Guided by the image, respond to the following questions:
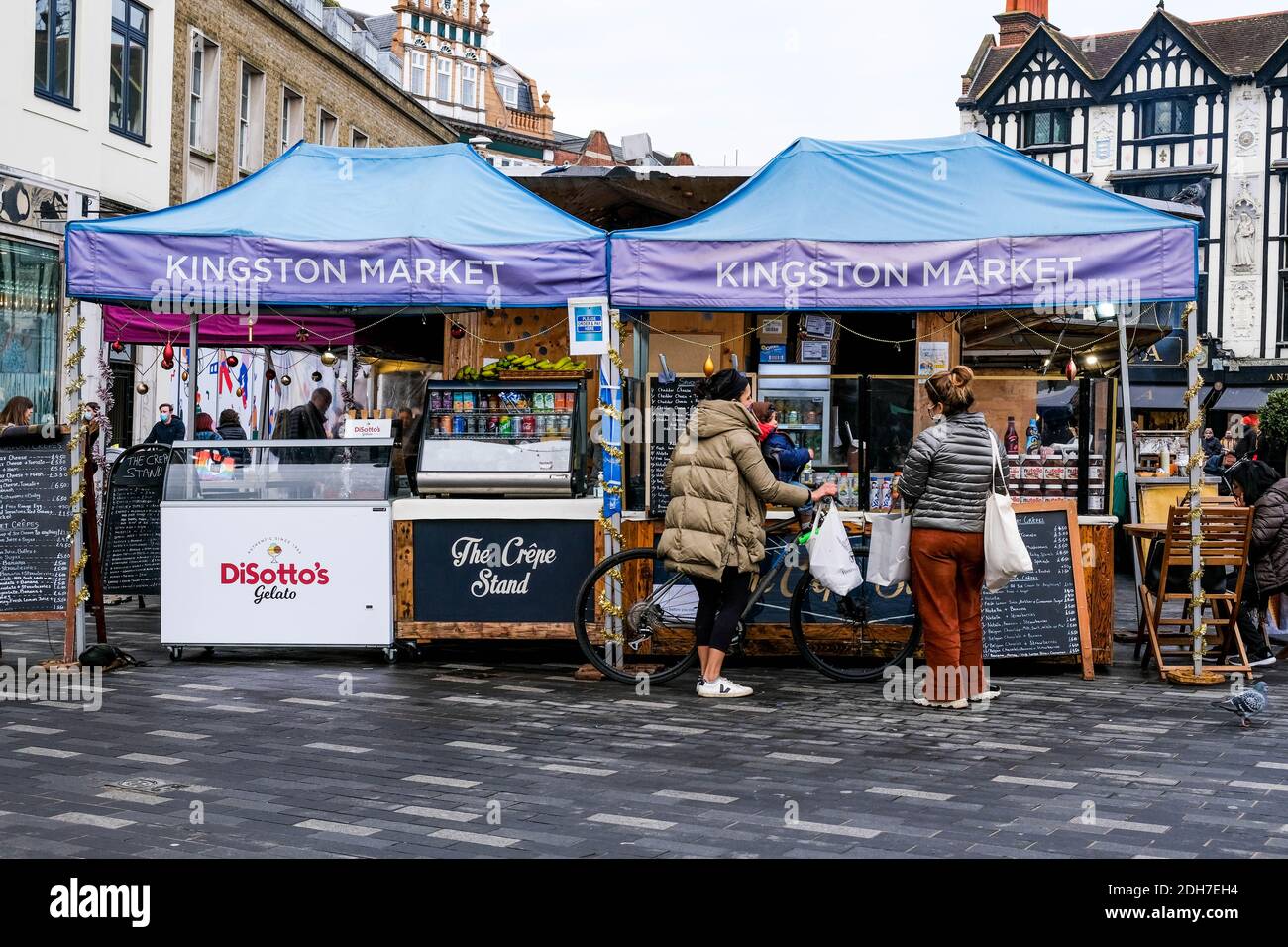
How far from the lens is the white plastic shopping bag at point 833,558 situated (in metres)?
8.62

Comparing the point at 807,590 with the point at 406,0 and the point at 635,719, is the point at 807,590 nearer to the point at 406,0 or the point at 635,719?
the point at 635,719

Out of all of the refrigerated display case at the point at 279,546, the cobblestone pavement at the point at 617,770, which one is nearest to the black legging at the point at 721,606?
the cobblestone pavement at the point at 617,770

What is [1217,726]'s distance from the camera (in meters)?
7.88

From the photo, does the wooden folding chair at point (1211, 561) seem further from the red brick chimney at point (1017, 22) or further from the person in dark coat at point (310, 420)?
the red brick chimney at point (1017, 22)

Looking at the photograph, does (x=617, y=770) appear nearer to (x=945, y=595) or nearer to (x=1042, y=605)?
(x=945, y=595)

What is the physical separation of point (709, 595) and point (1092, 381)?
3307 millimetres

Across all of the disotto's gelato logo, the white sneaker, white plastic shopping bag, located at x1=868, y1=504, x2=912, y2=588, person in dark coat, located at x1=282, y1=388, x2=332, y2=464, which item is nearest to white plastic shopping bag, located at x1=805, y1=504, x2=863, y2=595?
white plastic shopping bag, located at x1=868, y1=504, x2=912, y2=588

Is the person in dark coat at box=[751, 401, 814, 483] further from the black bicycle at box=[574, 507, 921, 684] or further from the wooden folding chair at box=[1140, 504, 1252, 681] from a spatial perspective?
the wooden folding chair at box=[1140, 504, 1252, 681]

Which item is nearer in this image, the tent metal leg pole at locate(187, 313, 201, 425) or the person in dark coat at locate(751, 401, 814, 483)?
the person in dark coat at locate(751, 401, 814, 483)

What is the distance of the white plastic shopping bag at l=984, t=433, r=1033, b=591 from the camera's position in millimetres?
8055

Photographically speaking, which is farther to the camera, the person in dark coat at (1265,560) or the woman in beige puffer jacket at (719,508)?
the person in dark coat at (1265,560)

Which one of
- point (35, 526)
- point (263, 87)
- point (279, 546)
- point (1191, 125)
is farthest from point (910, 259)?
point (1191, 125)

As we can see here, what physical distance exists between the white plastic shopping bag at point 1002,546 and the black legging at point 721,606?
1353 millimetres

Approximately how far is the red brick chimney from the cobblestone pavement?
4111cm
